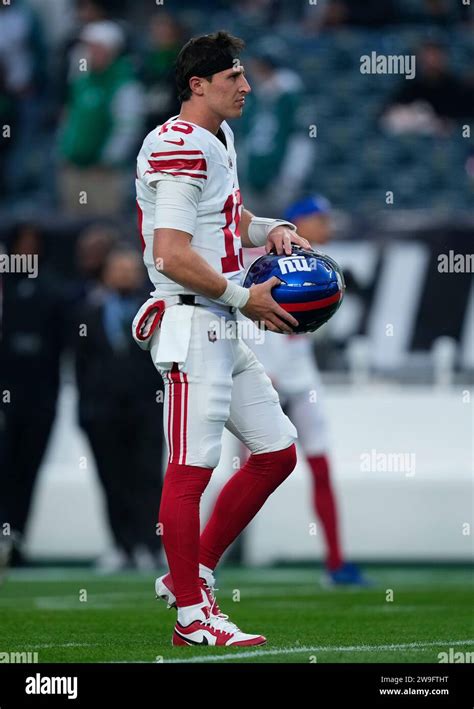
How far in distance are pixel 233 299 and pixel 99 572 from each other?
5.90 meters

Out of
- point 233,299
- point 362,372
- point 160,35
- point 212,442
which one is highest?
point 160,35

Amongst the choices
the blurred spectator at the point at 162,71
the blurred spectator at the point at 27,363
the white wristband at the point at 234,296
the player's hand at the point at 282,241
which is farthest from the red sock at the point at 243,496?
the blurred spectator at the point at 162,71

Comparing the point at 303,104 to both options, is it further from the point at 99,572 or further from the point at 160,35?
the point at 99,572

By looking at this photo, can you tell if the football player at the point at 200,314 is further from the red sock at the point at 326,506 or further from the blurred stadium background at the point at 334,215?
the blurred stadium background at the point at 334,215

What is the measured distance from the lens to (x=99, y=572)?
11539 millimetres

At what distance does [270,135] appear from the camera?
1413 cm

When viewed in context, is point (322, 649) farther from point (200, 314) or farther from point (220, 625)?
point (200, 314)

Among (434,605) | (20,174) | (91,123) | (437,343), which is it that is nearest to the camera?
(434,605)

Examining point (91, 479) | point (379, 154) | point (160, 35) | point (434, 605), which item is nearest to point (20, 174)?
point (160, 35)

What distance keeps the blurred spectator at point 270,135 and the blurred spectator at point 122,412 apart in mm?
2263

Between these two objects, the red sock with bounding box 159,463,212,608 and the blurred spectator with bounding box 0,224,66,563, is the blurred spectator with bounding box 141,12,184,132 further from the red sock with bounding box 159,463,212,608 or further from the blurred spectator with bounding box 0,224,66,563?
the red sock with bounding box 159,463,212,608

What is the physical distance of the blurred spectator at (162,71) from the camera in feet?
Answer: 47.2

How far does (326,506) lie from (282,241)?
3912mm
